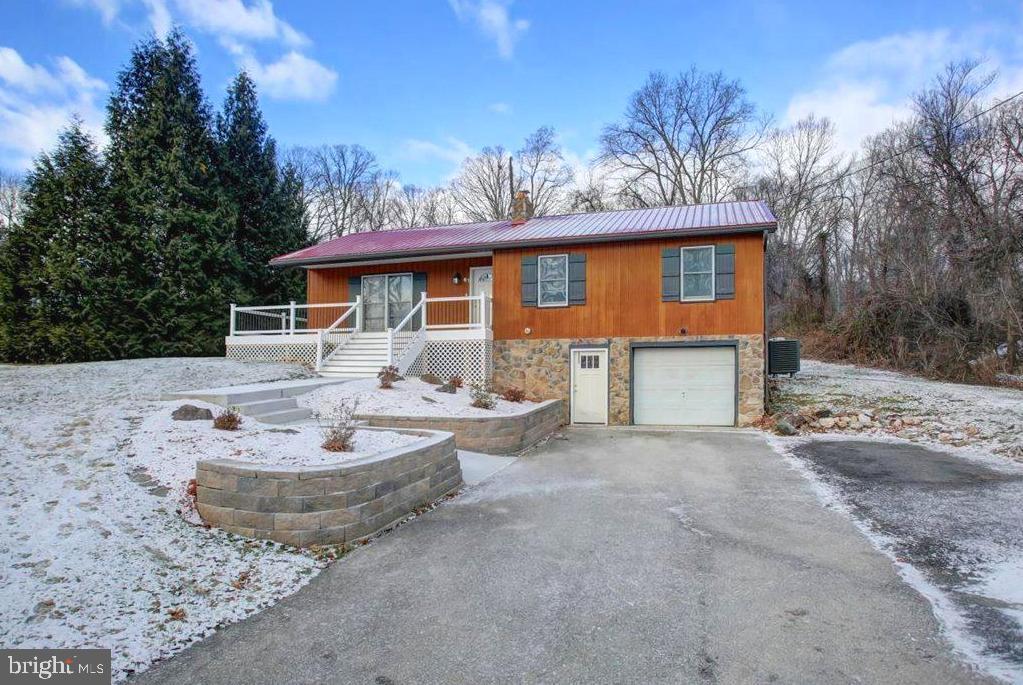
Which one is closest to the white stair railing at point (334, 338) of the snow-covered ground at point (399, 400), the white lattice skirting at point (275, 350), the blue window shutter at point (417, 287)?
the white lattice skirting at point (275, 350)

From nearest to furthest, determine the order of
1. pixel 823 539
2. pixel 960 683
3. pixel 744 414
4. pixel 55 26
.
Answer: pixel 960 683 → pixel 823 539 → pixel 55 26 → pixel 744 414

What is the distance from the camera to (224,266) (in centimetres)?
Answer: 1897

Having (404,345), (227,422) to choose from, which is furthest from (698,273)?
(227,422)

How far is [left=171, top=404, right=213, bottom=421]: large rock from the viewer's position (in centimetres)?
639

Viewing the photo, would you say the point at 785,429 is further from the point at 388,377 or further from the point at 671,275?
the point at 388,377

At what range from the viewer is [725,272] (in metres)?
11.9

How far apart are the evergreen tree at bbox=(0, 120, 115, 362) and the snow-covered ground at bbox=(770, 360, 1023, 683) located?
1749 centimetres

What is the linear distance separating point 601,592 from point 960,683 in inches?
73.0

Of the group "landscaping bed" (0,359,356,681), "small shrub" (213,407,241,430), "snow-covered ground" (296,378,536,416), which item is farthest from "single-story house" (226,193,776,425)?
"landscaping bed" (0,359,356,681)

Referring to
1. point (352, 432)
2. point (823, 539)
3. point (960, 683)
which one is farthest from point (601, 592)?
point (352, 432)

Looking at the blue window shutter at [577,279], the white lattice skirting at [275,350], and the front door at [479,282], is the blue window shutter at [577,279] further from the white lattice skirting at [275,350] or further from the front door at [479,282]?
the white lattice skirting at [275,350]

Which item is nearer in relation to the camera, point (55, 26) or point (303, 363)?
point (55, 26)

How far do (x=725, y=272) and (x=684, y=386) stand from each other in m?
2.63

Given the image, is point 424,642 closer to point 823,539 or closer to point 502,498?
point 502,498
